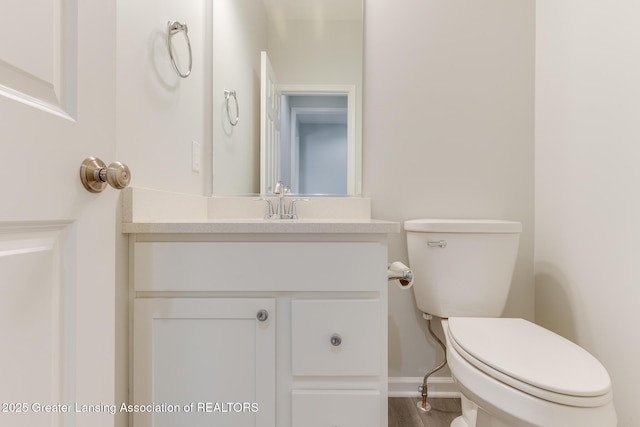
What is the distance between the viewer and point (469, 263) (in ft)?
4.03

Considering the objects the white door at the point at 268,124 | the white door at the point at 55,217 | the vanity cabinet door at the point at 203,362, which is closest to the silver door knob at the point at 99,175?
the white door at the point at 55,217

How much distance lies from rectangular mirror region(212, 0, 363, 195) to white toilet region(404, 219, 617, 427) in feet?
1.65

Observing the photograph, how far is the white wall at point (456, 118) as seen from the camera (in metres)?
1.48

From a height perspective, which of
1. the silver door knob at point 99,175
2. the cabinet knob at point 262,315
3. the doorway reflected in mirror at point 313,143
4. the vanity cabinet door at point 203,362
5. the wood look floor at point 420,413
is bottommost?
the wood look floor at point 420,413

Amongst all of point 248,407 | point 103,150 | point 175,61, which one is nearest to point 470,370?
point 248,407

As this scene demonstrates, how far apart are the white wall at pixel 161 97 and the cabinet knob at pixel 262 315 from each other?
532mm

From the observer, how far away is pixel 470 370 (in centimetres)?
85

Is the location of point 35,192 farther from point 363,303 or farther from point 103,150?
point 363,303

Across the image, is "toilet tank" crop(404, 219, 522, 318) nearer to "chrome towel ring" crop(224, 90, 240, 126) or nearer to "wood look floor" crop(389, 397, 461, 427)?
"wood look floor" crop(389, 397, 461, 427)

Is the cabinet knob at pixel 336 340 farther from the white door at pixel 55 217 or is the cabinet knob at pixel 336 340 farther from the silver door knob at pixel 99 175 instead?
the silver door knob at pixel 99 175

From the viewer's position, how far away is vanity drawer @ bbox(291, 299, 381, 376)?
33.3 inches

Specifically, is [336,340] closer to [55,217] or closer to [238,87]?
[55,217]

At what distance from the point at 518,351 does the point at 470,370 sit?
0.15 metres

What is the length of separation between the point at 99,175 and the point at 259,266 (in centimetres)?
43
